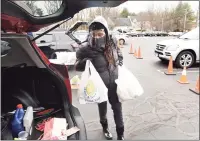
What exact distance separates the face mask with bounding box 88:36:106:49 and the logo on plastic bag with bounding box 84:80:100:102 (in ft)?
1.47

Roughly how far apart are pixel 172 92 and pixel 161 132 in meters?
2.14

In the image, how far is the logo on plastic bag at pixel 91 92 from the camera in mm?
2657

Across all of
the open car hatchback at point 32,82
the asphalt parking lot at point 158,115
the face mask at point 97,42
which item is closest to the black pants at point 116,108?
the asphalt parking lot at point 158,115

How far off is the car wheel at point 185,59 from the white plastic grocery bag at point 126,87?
19.3 feet

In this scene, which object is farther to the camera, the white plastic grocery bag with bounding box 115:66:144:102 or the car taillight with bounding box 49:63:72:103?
the white plastic grocery bag with bounding box 115:66:144:102

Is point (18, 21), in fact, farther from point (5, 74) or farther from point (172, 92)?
point (172, 92)

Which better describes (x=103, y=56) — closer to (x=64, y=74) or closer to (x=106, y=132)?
(x=64, y=74)

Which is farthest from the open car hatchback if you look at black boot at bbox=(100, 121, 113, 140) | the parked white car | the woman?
the parked white car

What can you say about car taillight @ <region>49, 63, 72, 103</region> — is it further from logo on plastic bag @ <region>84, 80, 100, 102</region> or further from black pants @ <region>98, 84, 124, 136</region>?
black pants @ <region>98, 84, 124, 136</region>

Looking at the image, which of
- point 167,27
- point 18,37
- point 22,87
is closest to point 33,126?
point 22,87

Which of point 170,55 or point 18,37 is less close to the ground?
point 18,37

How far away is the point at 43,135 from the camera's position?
1.95 meters

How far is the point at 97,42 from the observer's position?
2740 millimetres

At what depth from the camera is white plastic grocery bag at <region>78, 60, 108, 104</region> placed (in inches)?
105
